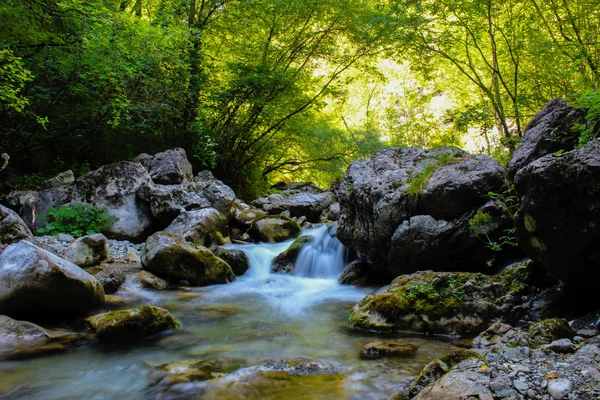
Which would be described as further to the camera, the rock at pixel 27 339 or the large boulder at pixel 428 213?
the large boulder at pixel 428 213

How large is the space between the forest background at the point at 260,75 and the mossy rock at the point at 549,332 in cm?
203

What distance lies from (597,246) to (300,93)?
1214 cm

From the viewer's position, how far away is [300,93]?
14203mm

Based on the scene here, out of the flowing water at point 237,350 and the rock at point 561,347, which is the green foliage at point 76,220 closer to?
the flowing water at point 237,350

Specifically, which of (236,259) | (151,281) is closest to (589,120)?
(236,259)

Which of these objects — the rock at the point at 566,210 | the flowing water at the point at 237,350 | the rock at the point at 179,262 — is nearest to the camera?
the rock at the point at 566,210

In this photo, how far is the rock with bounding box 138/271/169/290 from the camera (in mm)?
7160

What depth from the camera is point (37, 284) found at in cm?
464

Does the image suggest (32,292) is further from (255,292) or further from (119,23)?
(119,23)

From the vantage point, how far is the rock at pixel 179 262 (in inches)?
295

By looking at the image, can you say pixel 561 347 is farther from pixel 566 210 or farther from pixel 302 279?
pixel 302 279

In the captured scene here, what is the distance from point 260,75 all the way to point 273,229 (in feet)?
17.5

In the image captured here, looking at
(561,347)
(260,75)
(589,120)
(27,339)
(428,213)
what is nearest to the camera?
(561,347)

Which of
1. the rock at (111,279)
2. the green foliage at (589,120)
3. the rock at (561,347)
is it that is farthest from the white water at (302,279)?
the green foliage at (589,120)
